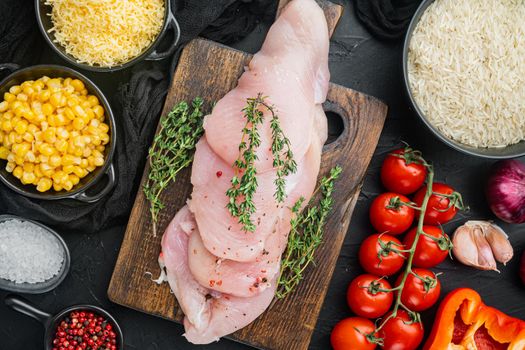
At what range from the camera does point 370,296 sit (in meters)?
2.38

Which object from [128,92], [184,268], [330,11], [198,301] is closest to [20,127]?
[128,92]

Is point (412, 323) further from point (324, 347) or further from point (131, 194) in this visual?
point (131, 194)

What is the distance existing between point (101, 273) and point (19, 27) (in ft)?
3.35

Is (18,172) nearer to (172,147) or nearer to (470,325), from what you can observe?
(172,147)

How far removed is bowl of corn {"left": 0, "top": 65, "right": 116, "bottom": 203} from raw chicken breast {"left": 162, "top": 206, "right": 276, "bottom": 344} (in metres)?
0.33

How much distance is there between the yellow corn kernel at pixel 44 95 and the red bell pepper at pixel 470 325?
1.68 m

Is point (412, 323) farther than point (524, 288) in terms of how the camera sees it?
No

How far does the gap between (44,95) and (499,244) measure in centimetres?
183

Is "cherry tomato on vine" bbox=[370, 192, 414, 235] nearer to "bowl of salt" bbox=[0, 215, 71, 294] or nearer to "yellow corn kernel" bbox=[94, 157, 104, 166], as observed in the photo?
"yellow corn kernel" bbox=[94, 157, 104, 166]

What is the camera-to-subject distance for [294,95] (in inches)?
88.6

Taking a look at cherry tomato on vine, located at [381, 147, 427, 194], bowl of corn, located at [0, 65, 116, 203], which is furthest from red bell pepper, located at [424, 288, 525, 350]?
bowl of corn, located at [0, 65, 116, 203]

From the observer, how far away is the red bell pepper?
235cm

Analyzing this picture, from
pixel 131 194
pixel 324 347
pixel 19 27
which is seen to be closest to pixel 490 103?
pixel 324 347

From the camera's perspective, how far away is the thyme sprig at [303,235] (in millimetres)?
2301
